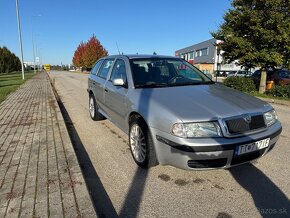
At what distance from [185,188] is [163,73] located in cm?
213

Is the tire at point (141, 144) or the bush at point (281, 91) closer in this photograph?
the tire at point (141, 144)

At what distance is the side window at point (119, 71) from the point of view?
507 centimetres

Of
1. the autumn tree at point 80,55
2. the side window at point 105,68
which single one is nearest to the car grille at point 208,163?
the side window at point 105,68

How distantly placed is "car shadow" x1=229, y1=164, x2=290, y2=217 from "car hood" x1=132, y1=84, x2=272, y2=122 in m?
0.94

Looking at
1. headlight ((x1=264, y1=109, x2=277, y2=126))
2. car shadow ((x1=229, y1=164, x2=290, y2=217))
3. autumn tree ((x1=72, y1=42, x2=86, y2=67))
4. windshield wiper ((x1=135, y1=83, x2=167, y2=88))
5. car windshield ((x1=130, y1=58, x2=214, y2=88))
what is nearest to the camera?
car shadow ((x1=229, y1=164, x2=290, y2=217))

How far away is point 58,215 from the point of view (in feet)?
9.18

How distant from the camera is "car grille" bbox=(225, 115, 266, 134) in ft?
10.9

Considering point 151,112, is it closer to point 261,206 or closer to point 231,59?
point 261,206

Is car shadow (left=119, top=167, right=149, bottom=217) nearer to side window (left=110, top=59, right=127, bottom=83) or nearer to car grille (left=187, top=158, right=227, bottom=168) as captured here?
car grille (left=187, top=158, right=227, bottom=168)

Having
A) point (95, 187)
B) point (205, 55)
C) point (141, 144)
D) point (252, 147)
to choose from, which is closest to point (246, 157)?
point (252, 147)

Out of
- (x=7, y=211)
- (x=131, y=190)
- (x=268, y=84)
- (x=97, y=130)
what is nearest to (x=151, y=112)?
(x=131, y=190)

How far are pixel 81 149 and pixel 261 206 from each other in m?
3.32

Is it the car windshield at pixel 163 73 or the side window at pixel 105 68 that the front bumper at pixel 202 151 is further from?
the side window at pixel 105 68

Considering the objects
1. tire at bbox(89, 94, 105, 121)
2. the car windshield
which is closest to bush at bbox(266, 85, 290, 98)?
the car windshield
